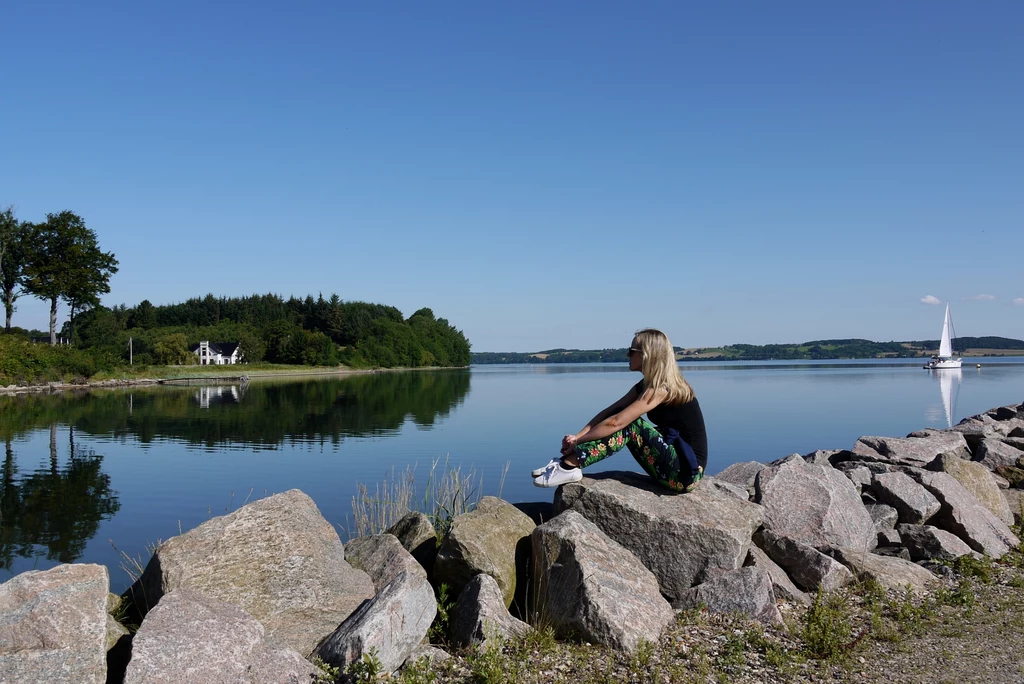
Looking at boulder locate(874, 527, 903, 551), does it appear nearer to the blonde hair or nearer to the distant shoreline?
the blonde hair

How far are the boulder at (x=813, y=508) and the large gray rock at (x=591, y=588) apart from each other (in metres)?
2.53

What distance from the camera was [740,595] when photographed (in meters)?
7.16

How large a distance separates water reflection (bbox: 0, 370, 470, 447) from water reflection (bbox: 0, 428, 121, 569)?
6.63 metres

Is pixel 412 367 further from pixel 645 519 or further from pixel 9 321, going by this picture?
pixel 645 519

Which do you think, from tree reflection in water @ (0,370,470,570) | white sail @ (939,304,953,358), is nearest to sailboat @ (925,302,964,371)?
white sail @ (939,304,953,358)

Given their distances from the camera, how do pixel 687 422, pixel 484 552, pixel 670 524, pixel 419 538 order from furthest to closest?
1. pixel 419 538
2. pixel 687 422
3. pixel 670 524
4. pixel 484 552

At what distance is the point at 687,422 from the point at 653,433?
425 millimetres

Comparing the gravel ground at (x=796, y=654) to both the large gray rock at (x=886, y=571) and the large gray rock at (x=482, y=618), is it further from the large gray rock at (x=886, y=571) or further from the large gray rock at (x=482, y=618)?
the large gray rock at (x=886, y=571)

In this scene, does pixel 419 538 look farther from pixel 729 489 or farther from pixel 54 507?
pixel 54 507

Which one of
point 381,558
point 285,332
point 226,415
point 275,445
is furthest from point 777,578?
point 285,332

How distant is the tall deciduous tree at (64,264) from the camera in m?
77.2

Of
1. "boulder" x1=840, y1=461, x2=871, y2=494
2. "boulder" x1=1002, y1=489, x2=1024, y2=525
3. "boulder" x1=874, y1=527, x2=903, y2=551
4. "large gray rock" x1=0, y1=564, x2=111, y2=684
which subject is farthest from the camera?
"boulder" x1=1002, y1=489, x2=1024, y2=525

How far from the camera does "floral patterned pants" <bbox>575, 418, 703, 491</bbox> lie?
802cm

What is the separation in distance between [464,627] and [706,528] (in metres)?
2.68
